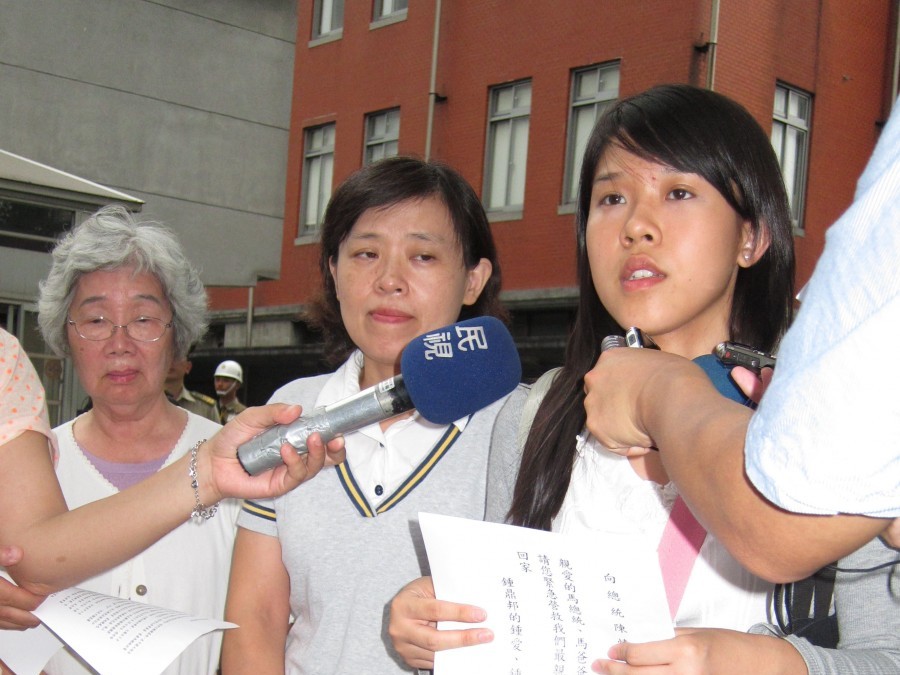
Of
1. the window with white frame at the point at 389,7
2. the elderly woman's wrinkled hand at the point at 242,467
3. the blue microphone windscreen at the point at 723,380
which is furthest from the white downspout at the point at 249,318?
the blue microphone windscreen at the point at 723,380

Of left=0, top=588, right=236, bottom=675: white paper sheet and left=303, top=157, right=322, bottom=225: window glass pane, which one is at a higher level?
left=303, top=157, right=322, bottom=225: window glass pane

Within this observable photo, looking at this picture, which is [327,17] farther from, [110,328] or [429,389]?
[429,389]

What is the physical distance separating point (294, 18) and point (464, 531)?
1654cm

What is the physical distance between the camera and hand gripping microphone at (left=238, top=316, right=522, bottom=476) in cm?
155

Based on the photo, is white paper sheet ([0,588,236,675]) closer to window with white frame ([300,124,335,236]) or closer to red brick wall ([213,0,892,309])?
red brick wall ([213,0,892,309])

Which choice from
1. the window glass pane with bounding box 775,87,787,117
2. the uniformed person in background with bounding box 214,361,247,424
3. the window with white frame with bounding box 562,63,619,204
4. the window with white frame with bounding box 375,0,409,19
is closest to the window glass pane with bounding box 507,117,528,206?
the window with white frame with bounding box 562,63,619,204

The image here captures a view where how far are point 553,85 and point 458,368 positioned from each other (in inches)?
431

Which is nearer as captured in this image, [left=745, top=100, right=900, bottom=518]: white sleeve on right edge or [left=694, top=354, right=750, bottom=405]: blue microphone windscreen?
[left=745, top=100, right=900, bottom=518]: white sleeve on right edge

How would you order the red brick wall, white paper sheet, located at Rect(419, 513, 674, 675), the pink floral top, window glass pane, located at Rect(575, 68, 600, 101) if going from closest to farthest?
white paper sheet, located at Rect(419, 513, 674, 675) → the pink floral top → the red brick wall → window glass pane, located at Rect(575, 68, 600, 101)

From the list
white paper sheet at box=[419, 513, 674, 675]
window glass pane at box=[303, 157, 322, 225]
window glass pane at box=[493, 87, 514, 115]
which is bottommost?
white paper sheet at box=[419, 513, 674, 675]

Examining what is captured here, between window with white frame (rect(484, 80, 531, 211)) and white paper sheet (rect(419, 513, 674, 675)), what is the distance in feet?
37.8

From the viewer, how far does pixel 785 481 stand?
0.88 metres

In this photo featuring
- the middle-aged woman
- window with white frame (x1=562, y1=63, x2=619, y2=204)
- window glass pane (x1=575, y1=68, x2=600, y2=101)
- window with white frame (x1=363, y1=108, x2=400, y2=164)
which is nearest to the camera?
the middle-aged woman

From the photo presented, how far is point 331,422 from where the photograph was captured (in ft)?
5.10
